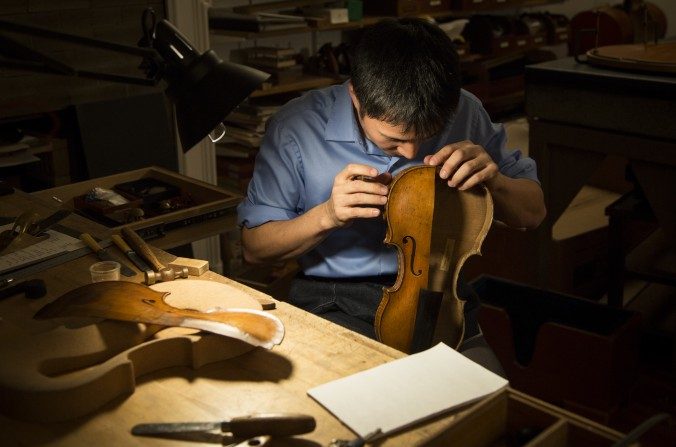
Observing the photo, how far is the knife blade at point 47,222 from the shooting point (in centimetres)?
207

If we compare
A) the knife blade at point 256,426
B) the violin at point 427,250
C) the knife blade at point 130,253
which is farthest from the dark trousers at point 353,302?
the knife blade at point 256,426

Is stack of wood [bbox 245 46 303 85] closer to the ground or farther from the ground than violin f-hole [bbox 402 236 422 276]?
farther from the ground

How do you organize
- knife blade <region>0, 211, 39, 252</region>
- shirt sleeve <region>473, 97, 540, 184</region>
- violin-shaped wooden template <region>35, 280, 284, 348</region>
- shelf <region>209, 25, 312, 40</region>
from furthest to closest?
shelf <region>209, 25, 312, 40</region> → shirt sleeve <region>473, 97, 540, 184</region> → knife blade <region>0, 211, 39, 252</region> → violin-shaped wooden template <region>35, 280, 284, 348</region>

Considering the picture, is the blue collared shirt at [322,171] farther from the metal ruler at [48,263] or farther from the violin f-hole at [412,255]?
the metal ruler at [48,263]

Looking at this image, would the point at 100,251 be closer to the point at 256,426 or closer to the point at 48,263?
the point at 48,263

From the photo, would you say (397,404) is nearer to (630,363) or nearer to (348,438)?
(348,438)

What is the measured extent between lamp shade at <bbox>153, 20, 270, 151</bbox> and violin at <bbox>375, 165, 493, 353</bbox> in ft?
1.56

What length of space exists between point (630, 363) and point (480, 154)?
1335 mm

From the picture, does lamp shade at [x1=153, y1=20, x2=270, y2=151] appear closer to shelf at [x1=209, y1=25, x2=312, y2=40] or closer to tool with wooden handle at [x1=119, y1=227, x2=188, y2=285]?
tool with wooden handle at [x1=119, y1=227, x2=188, y2=285]

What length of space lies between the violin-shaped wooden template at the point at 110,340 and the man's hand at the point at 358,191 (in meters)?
0.31

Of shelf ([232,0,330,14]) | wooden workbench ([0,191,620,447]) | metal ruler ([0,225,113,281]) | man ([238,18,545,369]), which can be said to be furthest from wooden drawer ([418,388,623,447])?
shelf ([232,0,330,14])

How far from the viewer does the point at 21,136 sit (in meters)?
3.00

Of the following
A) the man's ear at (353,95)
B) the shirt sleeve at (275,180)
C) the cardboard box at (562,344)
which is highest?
the man's ear at (353,95)

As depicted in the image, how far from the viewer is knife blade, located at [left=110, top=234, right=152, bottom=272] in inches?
71.7
